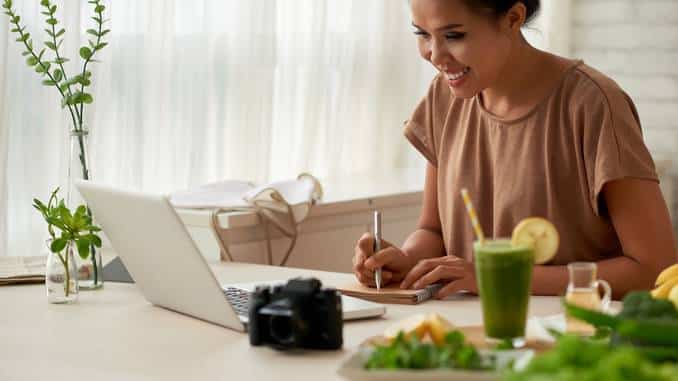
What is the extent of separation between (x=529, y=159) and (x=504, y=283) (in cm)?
78

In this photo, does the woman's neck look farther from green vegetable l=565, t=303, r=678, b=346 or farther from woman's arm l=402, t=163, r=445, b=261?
green vegetable l=565, t=303, r=678, b=346

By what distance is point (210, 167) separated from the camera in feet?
11.7

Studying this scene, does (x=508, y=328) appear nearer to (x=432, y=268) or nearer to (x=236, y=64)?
(x=432, y=268)

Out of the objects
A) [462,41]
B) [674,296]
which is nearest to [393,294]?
[462,41]

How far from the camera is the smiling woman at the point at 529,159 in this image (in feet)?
7.07

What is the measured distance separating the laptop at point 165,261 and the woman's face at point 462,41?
0.51 m

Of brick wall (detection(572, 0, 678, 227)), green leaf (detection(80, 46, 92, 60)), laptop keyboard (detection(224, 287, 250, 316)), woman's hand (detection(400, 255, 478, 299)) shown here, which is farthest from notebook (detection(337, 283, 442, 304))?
brick wall (detection(572, 0, 678, 227))

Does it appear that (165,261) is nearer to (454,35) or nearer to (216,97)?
(454,35)

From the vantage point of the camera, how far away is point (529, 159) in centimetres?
234

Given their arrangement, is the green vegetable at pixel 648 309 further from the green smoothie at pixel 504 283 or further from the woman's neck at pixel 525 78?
the woman's neck at pixel 525 78

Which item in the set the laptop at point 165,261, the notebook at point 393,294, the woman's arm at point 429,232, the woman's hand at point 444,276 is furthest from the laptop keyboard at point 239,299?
the woman's arm at point 429,232

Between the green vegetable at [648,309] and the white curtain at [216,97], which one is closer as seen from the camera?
the green vegetable at [648,309]

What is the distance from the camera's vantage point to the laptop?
1849 mm

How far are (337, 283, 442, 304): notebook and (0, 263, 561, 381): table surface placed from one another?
0.07 feet
